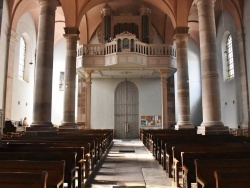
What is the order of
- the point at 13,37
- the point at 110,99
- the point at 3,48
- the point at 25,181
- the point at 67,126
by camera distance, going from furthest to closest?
the point at 110,99 → the point at 13,37 → the point at 3,48 → the point at 67,126 → the point at 25,181

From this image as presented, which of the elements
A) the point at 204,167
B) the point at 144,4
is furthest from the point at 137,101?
the point at 204,167

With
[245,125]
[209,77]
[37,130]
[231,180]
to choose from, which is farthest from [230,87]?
[231,180]

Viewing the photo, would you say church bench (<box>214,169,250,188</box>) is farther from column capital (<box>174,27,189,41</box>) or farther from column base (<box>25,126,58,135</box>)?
column capital (<box>174,27,189,41</box>)

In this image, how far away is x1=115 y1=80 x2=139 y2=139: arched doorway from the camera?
22641 mm

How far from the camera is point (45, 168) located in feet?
10.6

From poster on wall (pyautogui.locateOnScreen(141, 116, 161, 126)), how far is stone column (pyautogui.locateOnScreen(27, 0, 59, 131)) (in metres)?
13.8

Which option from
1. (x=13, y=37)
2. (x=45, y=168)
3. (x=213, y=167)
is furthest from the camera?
(x=13, y=37)

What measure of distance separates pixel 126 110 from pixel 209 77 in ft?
45.6

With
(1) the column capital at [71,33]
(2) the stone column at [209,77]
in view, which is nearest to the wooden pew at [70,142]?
(2) the stone column at [209,77]

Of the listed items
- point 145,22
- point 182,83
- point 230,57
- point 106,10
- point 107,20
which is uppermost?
point 106,10

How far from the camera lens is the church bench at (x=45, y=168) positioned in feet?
10.4


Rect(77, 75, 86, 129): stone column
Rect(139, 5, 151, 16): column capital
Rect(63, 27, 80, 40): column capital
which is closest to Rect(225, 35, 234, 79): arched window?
Rect(139, 5, 151, 16): column capital

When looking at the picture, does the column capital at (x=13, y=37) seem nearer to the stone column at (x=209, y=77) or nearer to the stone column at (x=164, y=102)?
the stone column at (x=164, y=102)

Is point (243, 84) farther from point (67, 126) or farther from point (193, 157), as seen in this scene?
point (193, 157)
